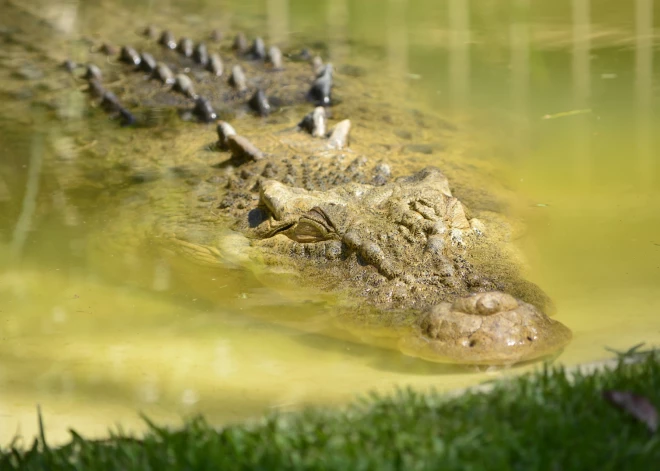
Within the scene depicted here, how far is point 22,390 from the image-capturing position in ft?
13.7

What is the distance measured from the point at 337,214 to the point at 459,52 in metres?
7.11

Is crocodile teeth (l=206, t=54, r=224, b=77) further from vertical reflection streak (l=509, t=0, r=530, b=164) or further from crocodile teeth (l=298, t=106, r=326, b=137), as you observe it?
vertical reflection streak (l=509, t=0, r=530, b=164)

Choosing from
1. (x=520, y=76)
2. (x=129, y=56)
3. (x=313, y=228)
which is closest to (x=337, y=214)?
(x=313, y=228)

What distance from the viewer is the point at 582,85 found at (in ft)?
31.7

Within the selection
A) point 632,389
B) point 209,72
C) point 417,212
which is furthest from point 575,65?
point 632,389

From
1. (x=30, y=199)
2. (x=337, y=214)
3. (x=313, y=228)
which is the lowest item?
(x=30, y=199)

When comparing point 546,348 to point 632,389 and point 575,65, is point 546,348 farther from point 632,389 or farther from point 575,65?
point 575,65

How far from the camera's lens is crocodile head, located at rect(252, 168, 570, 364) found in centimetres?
404

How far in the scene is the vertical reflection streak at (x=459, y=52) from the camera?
973 centimetres

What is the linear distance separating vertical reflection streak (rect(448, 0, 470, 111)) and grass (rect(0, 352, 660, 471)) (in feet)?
21.2

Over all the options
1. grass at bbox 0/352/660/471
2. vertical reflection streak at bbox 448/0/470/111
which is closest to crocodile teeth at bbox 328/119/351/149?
vertical reflection streak at bbox 448/0/470/111

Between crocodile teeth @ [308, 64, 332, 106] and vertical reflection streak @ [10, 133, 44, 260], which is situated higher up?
crocodile teeth @ [308, 64, 332, 106]

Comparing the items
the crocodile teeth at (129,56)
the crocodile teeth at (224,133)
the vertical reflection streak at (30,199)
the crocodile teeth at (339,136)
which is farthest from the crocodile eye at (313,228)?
the crocodile teeth at (129,56)

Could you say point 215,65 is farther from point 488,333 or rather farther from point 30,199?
point 488,333
